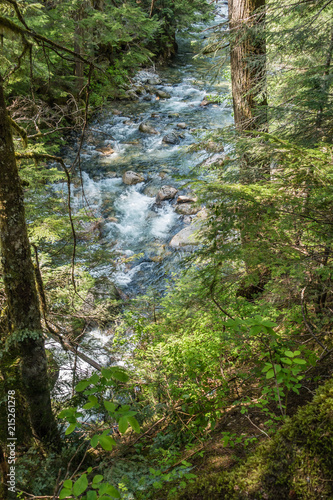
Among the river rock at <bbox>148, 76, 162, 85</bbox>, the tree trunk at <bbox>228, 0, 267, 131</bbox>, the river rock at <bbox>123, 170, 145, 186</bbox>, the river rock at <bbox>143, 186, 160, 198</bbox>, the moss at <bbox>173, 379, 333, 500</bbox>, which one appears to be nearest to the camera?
the moss at <bbox>173, 379, 333, 500</bbox>

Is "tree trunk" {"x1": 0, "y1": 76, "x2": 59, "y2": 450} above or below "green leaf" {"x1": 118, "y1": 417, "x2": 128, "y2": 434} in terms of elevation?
above

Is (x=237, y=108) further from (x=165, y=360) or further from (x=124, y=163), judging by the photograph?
(x=124, y=163)

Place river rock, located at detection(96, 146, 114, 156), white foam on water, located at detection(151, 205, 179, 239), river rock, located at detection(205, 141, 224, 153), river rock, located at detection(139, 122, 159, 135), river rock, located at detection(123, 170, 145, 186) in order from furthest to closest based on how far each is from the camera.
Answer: river rock, located at detection(139, 122, 159, 135), river rock, located at detection(96, 146, 114, 156), river rock, located at detection(123, 170, 145, 186), white foam on water, located at detection(151, 205, 179, 239), river rock, located at detection(205, 141, 224, 153)

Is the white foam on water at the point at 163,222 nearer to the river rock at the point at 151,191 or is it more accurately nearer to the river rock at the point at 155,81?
the river rock at the point at 151,191

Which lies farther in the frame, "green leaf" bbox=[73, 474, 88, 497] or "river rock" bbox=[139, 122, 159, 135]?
"river rock" bbox=[139, 122, 159, 135]

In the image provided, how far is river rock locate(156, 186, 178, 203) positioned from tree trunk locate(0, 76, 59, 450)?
878cm

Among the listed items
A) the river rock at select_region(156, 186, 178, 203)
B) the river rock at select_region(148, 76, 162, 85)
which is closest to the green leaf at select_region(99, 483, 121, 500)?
the river rock at select_region(156, 186, 178, 203)

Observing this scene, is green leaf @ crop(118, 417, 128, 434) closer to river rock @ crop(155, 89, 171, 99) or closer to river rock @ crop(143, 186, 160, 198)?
river rock @ crop(143, 186, 160, 198)

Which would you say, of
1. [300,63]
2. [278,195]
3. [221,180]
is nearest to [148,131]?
[300,63]

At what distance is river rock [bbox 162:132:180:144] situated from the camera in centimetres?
1432

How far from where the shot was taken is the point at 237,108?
5.06 m

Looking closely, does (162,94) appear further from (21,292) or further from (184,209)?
(21,292)

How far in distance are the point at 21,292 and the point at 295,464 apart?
2725mm

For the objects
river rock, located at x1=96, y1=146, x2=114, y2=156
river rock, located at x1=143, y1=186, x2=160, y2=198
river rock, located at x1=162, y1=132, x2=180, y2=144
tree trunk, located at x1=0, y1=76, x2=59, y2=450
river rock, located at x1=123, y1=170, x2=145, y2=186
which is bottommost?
tree trunk, located at x1=0, y1=76, x2=59, y2=450
